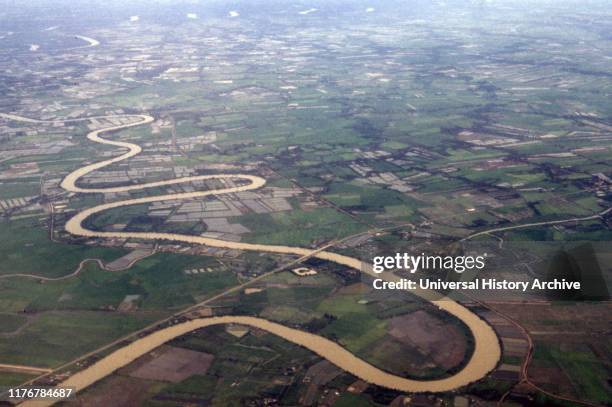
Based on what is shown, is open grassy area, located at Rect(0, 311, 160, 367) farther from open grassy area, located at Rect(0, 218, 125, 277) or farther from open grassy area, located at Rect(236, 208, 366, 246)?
open grassy area, located at Rect(236, 208, 366, 246)

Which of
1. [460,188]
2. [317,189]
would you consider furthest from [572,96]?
[317,189]

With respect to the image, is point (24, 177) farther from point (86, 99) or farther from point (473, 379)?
point (473, 379)

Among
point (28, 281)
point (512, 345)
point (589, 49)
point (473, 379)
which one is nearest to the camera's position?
point (473, 379)

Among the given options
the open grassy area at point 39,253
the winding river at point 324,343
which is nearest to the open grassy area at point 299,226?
the winding river at point 324,343

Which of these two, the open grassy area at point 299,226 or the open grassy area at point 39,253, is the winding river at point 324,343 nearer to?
the open grassy area at point 299,226

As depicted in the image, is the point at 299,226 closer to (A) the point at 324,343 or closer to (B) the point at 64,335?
(A) the point at 324,343

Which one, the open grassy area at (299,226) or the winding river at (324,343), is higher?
the winding river at (324,343)

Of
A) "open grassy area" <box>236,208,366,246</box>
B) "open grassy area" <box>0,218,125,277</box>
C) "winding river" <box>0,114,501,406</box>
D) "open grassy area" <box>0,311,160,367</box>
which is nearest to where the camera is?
"winding river" <box>0,114,501,406</box>

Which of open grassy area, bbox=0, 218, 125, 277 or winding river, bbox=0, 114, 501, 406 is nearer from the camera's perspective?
winding river, bbox=0, 114, 501, 406

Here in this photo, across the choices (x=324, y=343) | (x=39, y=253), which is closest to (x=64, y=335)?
(x=39, y=253)

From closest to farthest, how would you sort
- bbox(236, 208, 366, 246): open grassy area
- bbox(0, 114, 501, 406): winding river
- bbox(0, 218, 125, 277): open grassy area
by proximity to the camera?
1. bbox(0, 114, 501, 406): winding river
2. bbox(0, 218, 125, 277): open grassy area
3. bbox(236, 208, 366, 246): open grassy area

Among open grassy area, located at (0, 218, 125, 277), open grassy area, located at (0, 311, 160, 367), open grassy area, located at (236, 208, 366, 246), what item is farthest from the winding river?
open grassy area, located at (0, 218, 125, 277)
